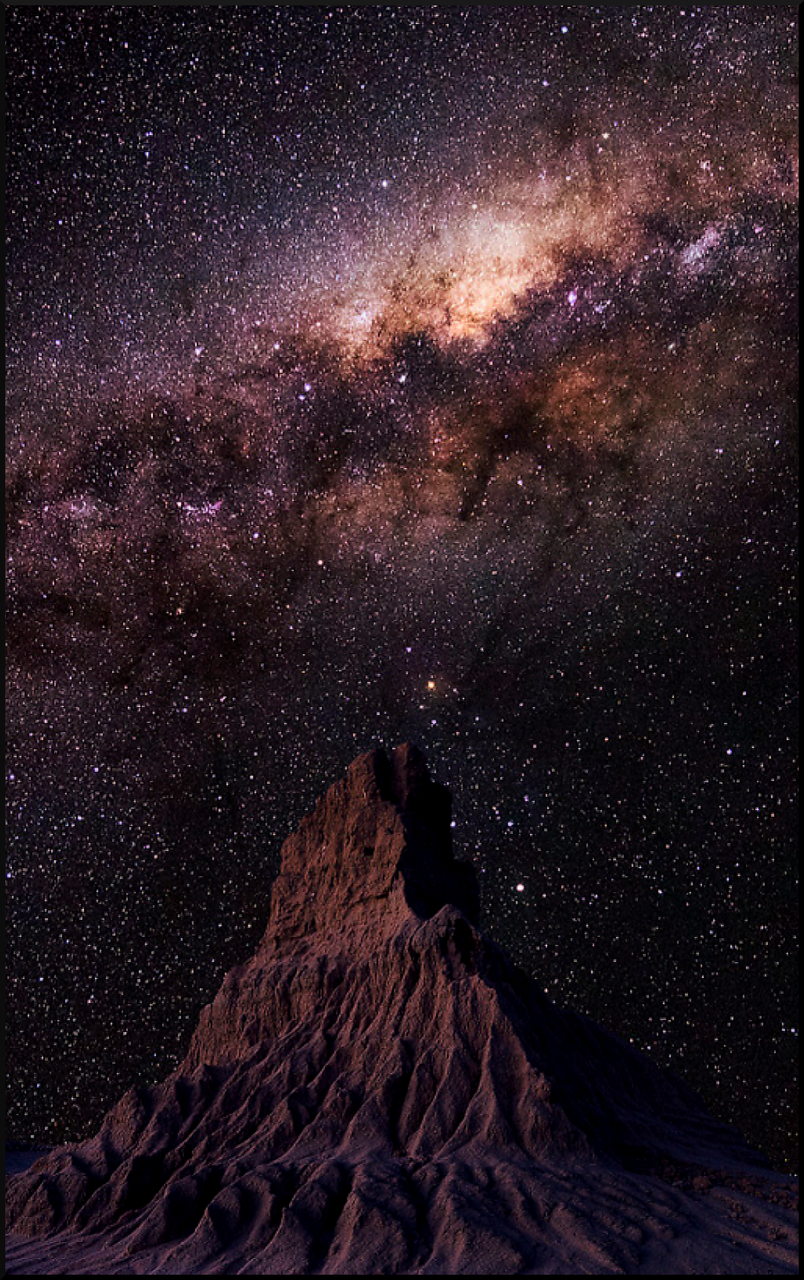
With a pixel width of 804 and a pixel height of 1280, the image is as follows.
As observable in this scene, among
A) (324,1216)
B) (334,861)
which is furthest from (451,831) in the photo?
(324,1216)

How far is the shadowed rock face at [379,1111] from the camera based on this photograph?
22.6 meters

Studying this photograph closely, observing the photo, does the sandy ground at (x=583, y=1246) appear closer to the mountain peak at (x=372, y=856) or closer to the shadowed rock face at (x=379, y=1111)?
the shadowed rock face at (x=379, y=1111)

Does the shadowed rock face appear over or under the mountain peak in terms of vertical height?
under

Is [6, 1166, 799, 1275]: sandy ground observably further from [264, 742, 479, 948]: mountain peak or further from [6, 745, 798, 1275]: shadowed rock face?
[264, 742, 479, 948]: mountain peak

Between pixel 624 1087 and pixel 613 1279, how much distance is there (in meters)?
18.9

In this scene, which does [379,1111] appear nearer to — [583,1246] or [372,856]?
Answer: [583,1246]

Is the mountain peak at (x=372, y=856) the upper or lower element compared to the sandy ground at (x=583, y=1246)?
upper

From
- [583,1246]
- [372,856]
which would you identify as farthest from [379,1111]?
[372,856]

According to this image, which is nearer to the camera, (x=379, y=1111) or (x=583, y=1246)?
(x=583, y=1246)

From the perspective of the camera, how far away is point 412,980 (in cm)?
3422

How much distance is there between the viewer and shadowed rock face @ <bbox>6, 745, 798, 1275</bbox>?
74.2ft

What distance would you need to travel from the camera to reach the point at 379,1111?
94.4 ft

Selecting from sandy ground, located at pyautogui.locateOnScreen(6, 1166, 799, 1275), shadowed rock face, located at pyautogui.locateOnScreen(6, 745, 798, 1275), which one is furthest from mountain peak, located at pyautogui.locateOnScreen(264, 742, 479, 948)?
sandy ground, located at pyautogui.locateOnScreen(6, 1166, 799, 1275)

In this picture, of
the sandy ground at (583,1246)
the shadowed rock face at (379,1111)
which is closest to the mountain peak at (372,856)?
the shadowed rock face at (379,1111)
